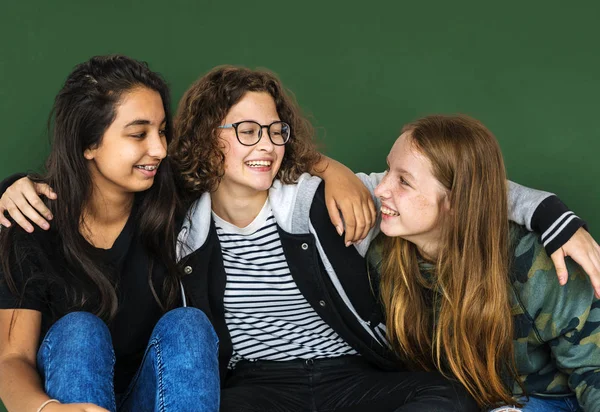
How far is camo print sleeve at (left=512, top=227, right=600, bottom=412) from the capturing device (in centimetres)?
179

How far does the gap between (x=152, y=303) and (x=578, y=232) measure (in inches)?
39.9

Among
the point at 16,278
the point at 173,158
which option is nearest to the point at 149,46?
the point at 173,158

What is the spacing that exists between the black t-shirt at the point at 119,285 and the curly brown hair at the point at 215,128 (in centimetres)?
19

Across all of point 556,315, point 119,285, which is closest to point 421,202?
point 556,315

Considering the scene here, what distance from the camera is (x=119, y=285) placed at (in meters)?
1.93

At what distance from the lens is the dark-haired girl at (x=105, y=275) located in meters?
1.62

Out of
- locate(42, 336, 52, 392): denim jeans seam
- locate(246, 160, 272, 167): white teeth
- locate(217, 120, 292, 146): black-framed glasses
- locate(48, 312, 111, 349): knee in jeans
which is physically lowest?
locate(42, 336, 52, 392): denim jeans seam

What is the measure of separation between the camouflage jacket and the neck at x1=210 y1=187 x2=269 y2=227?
0.62 m

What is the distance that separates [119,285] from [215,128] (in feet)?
1.47

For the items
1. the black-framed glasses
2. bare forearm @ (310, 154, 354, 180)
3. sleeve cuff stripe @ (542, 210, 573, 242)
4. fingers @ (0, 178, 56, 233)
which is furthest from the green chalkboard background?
sleeve cuff stripe @ (542, 210, 573, 242)

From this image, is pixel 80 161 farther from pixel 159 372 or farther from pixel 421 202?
pixel 421 202

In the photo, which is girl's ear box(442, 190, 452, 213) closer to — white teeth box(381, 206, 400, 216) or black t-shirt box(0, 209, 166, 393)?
white teeth box(381, 206, 400, 216)

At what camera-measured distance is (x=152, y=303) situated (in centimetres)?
197

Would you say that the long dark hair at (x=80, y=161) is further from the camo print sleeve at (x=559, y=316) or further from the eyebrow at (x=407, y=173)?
the camo print sleeve at (x=559, y=316)
